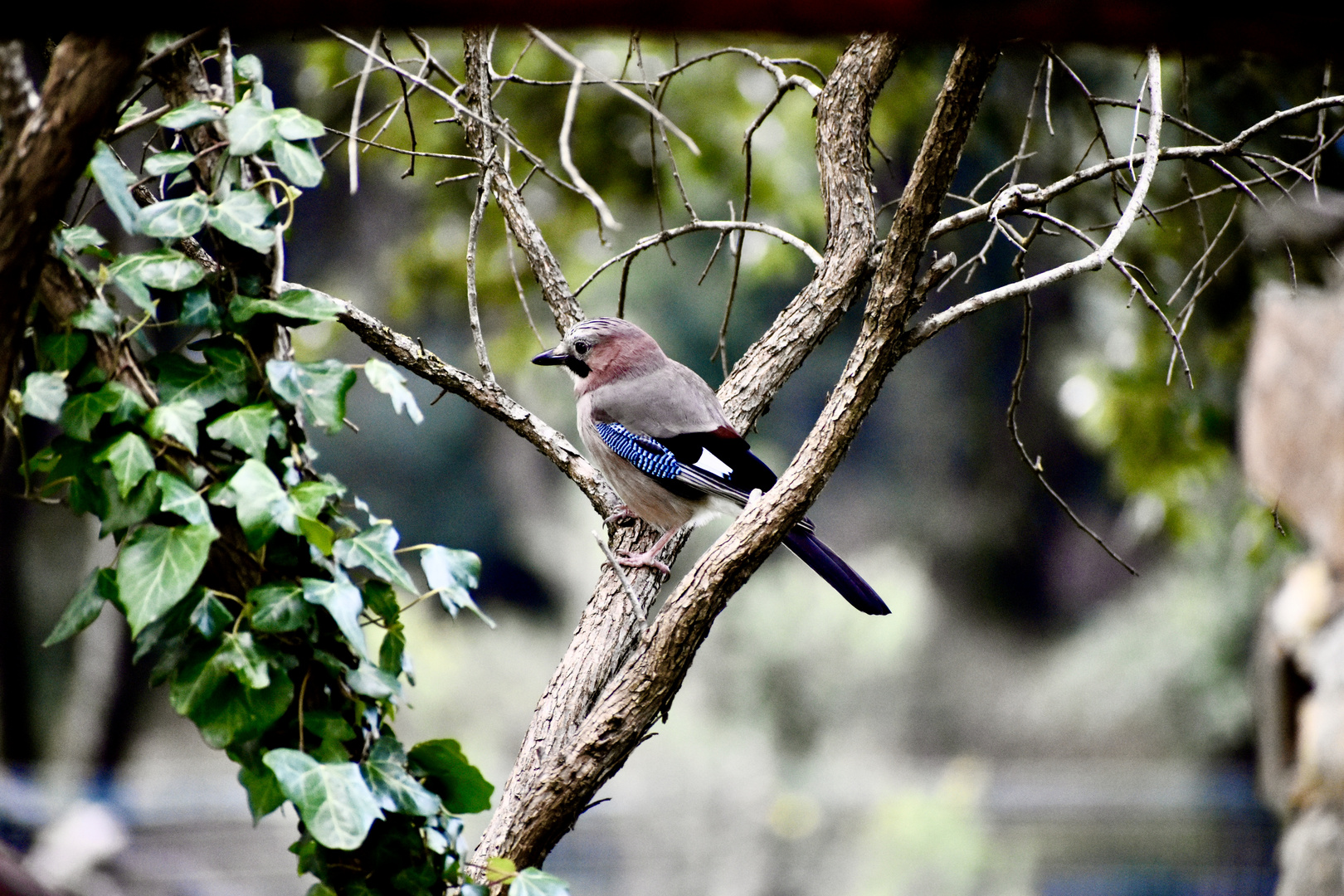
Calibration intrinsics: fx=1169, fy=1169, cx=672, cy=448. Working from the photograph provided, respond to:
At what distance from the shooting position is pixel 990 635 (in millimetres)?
13273

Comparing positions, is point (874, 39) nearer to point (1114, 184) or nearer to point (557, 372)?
point (1114, 184)

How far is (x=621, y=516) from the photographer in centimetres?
273

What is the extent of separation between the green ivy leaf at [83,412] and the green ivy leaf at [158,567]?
0.14m

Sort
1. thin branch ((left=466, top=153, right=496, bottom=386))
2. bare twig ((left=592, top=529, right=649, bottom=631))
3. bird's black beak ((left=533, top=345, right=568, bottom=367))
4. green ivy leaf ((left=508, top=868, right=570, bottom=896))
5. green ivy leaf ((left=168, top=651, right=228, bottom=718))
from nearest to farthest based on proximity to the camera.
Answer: green ivy leaf ((left=168, top=651, right=228, bottom=718)) < green ivy leaf ((left=508, top=868, right=570, bottom=896)) < bare twig ((left=592, top=529, right=649, bottom=631)) < thin branch ((left=466, top=153, right=496, bottom=386)) < bird's black beak ((left=533, top=345, right=568, bottom=367))

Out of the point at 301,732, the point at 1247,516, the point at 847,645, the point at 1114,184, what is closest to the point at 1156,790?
the point at 847,645

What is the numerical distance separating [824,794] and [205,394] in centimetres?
627

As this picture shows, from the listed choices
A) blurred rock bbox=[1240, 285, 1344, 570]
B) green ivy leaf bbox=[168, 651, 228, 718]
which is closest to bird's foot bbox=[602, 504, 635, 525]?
green ivy leaf bbox=[168, 651, 228, 718]

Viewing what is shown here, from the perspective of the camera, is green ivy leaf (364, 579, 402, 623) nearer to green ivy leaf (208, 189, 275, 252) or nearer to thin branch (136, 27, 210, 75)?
green ivy leaf (208, 189, 275, 252)

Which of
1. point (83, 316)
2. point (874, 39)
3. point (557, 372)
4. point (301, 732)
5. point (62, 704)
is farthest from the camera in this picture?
point (62, 704)

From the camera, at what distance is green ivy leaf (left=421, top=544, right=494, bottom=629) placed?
1678 millimetres

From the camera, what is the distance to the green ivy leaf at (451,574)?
5.50 ft

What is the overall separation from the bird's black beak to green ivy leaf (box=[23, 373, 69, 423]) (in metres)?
1.63

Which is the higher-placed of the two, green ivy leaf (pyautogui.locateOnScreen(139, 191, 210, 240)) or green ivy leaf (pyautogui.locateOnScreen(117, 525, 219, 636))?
green ivy leaf (pyautogui.locateOnScreen(139, 191, 210, 240))

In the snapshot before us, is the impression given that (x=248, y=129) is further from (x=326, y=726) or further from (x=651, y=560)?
(x=651, y=560)
